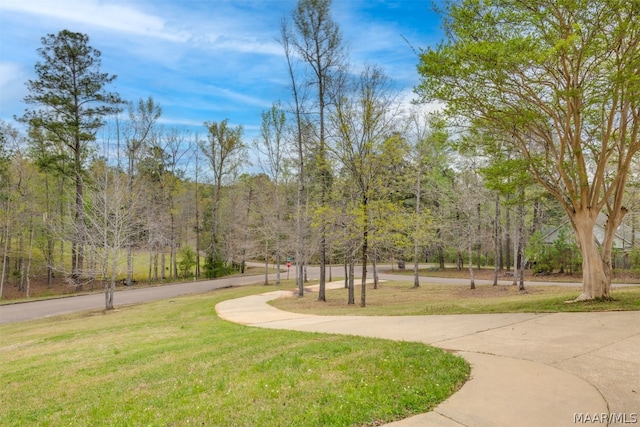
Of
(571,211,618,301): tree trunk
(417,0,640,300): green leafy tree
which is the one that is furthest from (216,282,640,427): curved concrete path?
(417,0,640,300): green leafy tree

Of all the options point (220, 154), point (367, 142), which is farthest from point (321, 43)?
point (220, 154)

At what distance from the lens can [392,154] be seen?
43.8 feet

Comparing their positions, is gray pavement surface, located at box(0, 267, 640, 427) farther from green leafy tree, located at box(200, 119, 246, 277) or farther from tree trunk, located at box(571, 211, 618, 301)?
green leafy tree, located at box(200, 119, 246, 277)

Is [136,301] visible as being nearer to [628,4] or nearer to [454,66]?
[454,66]

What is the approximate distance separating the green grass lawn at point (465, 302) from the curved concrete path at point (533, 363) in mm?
1071

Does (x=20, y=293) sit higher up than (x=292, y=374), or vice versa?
(x=292, y=374)

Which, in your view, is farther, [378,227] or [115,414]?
[378,227]

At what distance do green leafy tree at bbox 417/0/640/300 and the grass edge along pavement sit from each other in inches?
258

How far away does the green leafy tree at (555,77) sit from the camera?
8.15 metres

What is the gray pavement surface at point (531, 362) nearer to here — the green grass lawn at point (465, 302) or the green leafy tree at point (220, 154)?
the green grass lawn at point (465, 302)

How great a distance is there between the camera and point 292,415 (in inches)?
136

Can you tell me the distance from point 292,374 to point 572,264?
25.6 metres

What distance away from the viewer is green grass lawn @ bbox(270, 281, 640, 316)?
29.9 ft

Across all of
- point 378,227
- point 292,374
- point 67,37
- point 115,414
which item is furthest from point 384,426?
point 67,37
